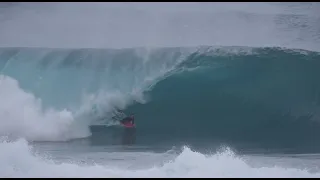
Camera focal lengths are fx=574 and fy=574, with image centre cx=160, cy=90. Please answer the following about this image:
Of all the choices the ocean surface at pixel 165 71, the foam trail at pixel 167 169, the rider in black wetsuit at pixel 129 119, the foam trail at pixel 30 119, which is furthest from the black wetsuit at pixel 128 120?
the foam trail at pixel 167 169

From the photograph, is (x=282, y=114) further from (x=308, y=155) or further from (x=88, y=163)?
(x=88, y=163)

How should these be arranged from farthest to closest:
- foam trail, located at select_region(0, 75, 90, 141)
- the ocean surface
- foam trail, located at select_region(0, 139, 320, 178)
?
the ocean surface, foam trail, located at select_region(0, 75, 90, 141), foam trail, located at select_region(0, 139, 320, 178)

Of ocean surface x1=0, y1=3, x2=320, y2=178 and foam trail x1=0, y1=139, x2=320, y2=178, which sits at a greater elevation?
ocean surface x1=0, y1=3, x2=320, y2=178

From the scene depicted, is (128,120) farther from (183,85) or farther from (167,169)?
(167,169)

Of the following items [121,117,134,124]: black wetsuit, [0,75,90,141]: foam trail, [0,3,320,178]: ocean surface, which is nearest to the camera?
[0,75,90,141]: foam trail

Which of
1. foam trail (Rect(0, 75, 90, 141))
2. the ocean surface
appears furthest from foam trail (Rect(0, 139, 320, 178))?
the ocean surface

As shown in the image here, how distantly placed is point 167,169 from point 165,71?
13.1ft

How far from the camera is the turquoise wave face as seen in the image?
11.1 metres

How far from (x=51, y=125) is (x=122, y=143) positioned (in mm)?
1414

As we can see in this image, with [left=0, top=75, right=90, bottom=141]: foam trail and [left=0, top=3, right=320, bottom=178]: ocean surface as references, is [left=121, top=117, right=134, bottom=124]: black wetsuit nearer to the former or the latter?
[left=0, top=3, right=320, bottom=178]: ocean surface

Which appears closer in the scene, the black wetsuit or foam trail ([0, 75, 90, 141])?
foam trail ([0, 75, 90, 141])

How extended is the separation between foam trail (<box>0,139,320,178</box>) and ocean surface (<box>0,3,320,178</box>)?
2.60m

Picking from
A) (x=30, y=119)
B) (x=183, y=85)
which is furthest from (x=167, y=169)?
(x=183, y=85)

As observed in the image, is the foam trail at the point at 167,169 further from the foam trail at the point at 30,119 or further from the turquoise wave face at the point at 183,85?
the turquoise wave face at the point at 183,85
